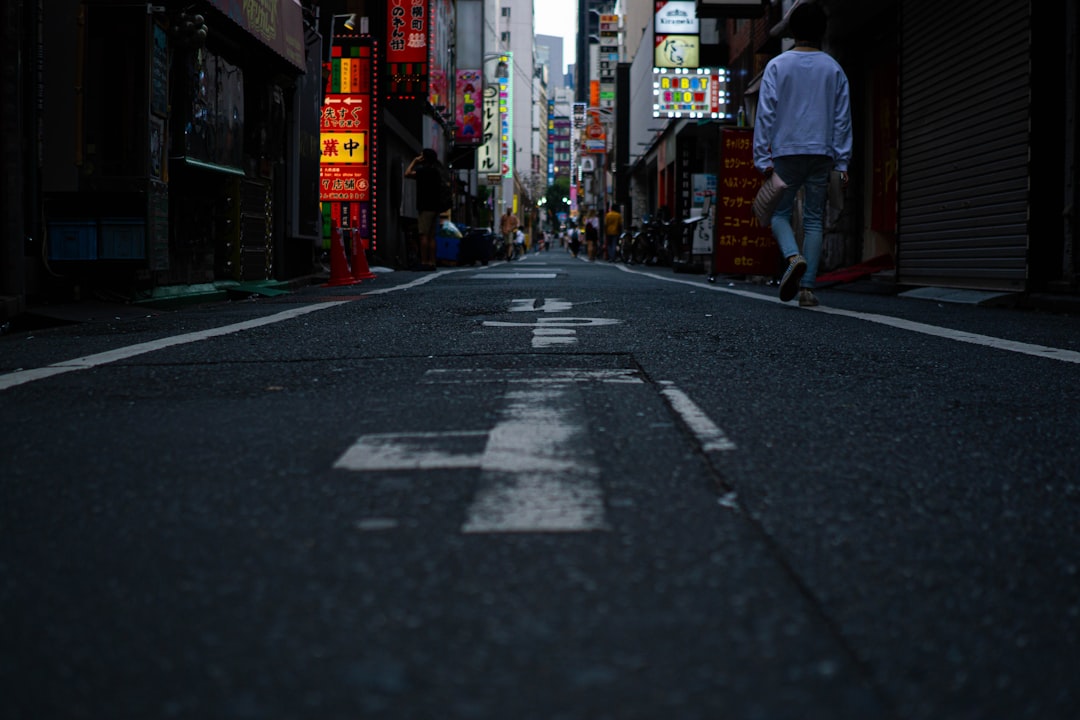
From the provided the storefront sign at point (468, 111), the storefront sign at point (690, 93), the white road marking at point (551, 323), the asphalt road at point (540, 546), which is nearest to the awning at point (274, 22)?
the white road marking at point (551, 323)

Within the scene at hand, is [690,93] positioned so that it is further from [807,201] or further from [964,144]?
[807,201]

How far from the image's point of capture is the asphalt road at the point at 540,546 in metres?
1.28

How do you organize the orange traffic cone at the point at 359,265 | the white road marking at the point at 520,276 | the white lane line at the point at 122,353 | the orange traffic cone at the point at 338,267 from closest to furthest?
the white lane line at the point at 122,353
the orange traffic cone at the point at 338,267
the white road marking at the point at 520,276
the orange traffic cone at the point at 359,265

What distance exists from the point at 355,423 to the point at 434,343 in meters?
2.22

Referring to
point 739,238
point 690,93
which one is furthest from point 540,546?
point 690,93

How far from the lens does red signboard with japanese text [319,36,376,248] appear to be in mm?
22703

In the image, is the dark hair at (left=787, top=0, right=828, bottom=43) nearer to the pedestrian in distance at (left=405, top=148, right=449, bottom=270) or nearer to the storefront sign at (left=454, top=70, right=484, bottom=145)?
the pedestrian in distance at (left=405, top=148, right=449, bottom=270)

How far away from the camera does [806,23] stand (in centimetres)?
854

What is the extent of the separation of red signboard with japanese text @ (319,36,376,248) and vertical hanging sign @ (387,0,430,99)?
109cm

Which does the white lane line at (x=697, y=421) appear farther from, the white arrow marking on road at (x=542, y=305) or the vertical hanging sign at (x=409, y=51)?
the vertical hanging sign at (x=409, y=51)

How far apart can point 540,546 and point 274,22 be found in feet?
37.6

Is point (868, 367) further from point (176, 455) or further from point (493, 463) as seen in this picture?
point (176, 455)

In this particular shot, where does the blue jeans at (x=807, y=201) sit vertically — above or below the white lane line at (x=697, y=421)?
above

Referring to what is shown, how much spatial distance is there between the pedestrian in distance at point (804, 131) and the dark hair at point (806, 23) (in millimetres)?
64
